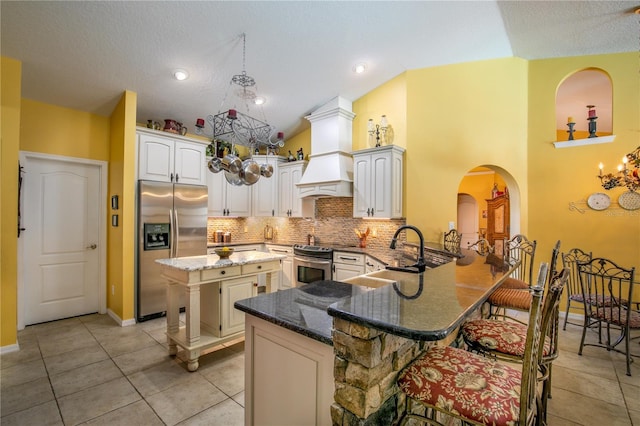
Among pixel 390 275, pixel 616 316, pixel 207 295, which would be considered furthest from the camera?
pixel 207 295

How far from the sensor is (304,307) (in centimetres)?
160

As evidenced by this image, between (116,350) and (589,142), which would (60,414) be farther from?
(589,142)

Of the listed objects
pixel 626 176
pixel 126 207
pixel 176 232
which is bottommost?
pixel 176 232

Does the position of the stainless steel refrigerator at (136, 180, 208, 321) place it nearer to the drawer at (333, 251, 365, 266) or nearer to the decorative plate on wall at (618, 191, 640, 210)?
the drawer at (333, 251, 365, 266)

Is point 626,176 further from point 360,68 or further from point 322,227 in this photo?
point 322,227

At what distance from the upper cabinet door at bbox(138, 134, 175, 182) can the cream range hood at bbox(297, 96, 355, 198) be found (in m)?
2.13

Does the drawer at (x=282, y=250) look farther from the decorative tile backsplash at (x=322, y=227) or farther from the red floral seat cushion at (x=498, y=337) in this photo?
the red floral seat cushion at (x=498, y=337)

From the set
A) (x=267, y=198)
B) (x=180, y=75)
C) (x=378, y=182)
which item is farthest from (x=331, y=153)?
(x=180, y=75)

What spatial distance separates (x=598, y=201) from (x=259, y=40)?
472 centimetres

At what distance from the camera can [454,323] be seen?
1.00 metres

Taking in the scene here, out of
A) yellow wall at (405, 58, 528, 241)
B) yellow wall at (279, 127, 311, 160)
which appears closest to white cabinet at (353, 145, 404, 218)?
yellow wall at (405, 58, 528, 241)

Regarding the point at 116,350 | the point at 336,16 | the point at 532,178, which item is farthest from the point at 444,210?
the point at 116,350

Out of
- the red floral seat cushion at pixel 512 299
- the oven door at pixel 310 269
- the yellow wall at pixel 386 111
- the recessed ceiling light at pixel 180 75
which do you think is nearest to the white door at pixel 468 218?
the yellow wall at pixel 386 111

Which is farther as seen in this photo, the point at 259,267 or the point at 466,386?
the point at 259,267
